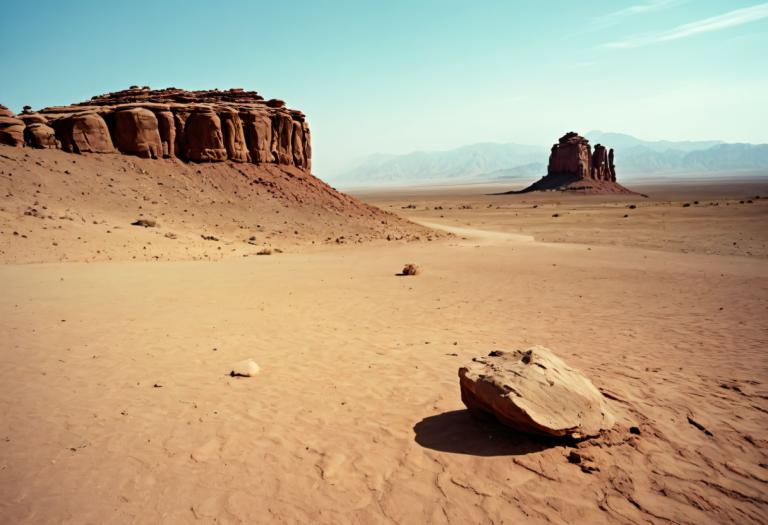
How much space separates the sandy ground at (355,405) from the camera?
448 cm

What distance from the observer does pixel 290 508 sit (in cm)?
439

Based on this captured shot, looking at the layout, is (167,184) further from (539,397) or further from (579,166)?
(579,166)

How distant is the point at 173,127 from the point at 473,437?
34846 mm

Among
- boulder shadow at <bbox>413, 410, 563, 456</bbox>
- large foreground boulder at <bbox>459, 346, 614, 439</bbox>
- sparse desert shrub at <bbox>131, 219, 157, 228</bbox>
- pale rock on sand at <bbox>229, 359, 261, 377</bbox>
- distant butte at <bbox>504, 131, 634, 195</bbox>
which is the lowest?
boulder shadow at <bbox>413, 410, 563, 456</bbox>

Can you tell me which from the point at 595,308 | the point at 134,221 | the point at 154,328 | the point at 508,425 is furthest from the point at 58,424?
the point at 134,221

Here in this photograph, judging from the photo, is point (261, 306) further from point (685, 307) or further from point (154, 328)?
point (685, 307)

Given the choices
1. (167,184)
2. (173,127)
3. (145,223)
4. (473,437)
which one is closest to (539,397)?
(473,437)

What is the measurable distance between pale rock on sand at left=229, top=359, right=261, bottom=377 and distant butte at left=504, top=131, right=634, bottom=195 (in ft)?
335

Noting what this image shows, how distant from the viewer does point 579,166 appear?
104 m

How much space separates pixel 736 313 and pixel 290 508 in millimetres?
12539

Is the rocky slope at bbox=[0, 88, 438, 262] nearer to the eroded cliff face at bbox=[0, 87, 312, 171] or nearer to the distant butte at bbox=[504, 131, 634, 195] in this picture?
the eroded cliff face at bbox=[0, 87, 312, 171]

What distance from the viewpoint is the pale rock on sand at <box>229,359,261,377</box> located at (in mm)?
7524

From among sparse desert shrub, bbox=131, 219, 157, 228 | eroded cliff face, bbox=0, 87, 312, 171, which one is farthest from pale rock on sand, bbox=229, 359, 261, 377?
eroded cliff face, bbox=0, 87, 312, 171

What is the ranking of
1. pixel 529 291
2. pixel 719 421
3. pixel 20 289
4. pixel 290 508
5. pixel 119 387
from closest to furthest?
pixel 290 508 → pixel 719 421 → pixel 119 387 → pixel 20 289 → pixel 529 291
